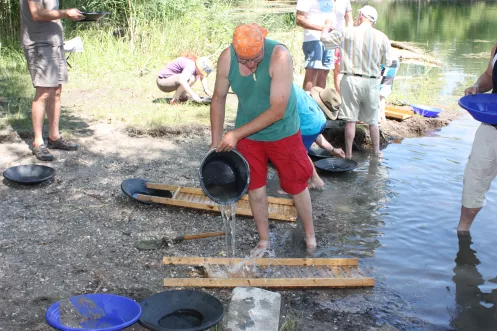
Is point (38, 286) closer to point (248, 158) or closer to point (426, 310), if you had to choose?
point (248, 158)

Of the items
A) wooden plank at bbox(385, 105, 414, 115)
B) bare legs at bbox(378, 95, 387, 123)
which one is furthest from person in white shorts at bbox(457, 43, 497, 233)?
wooden plank at bbox(385, 105, 414, 115)

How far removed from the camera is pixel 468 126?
30.0 ft

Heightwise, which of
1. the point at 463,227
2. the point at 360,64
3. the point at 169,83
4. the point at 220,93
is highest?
the point at 220,93

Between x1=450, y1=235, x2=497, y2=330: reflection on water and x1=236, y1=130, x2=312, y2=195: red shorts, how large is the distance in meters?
1.44

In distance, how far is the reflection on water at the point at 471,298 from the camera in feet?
13.0

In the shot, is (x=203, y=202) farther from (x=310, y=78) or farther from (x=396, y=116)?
(x=396, y=116)

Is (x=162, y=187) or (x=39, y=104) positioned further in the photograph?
(x=39, y=104)

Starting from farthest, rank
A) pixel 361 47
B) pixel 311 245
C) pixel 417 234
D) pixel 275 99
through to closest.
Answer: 1. pixel 361 47
2. pixel 417 234
3. pixel 311 245
4. pixel 275 99

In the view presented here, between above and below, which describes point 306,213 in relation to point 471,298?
above

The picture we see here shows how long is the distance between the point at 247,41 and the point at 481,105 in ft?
6.66

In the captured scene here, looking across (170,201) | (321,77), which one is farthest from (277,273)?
(321,77)

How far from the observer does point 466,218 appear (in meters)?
5.16

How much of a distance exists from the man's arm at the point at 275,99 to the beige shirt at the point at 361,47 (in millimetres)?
3240

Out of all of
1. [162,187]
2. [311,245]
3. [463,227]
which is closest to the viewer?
[311,245]
